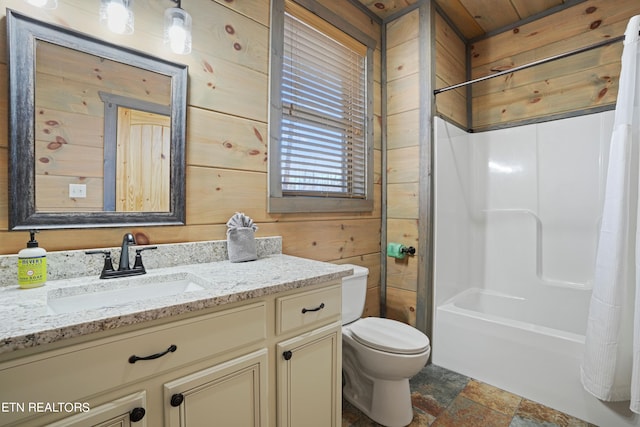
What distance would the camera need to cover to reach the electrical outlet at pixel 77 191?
1116 millimetres

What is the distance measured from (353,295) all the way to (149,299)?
1195mm

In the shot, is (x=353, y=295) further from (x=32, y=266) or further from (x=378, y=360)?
(x=32, y=266)

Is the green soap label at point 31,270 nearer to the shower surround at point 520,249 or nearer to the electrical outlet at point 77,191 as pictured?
the electrical outlet at point 77,191

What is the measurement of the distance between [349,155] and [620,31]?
1978 mm

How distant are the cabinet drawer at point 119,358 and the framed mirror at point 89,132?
62cm

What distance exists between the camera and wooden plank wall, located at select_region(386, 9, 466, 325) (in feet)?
7.18

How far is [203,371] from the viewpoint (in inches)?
35.0

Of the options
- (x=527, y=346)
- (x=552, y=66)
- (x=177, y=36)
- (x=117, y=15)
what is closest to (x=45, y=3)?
(x=117, y=15)

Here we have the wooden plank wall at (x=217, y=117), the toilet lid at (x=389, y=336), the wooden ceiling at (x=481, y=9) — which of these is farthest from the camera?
the wooden ceiling at (x=481, y=9)

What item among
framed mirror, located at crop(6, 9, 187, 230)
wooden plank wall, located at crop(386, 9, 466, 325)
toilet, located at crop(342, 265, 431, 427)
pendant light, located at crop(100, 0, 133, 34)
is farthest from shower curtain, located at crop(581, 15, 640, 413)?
pendant light, located at crop(100, 0, 133, 34)

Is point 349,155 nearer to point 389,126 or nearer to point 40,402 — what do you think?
point 389,126

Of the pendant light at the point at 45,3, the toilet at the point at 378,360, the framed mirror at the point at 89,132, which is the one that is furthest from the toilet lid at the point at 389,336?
the pendant light at the point at 45,3

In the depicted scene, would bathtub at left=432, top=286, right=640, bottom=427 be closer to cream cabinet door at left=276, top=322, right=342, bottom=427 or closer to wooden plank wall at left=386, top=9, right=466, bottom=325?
wooden plank wall at left=386, top=9, right=466, bottom=325
